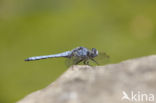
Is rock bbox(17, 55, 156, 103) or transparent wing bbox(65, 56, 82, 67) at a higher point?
transparent wing bbox(65, 56, 82, 67)

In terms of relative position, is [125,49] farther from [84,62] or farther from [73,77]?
[73,77]

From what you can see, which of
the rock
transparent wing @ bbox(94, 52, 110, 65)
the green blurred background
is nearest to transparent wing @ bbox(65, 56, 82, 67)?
transparent wing @ bbox(94, 52, 110, 65)

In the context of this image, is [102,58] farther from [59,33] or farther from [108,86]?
[59,33]

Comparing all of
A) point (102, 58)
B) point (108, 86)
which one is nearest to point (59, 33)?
point (102, 58)

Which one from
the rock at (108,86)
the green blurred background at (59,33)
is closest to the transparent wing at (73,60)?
the rock at (108,86)

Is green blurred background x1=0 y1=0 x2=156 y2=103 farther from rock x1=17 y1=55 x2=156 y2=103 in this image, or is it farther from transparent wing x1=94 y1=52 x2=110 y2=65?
rock x1=17 y1=55 x2=156 y2=103

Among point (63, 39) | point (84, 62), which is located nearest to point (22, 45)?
point (63, 39)
